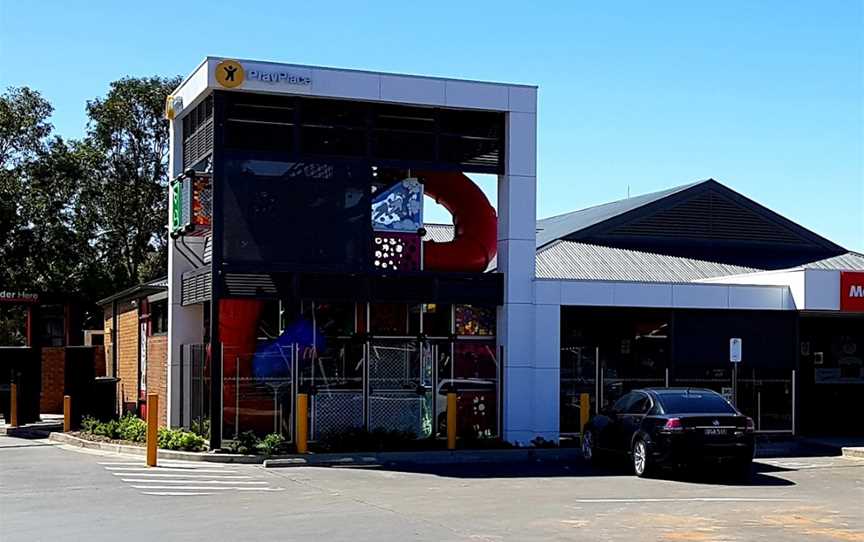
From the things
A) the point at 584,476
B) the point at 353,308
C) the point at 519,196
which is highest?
the point at 519,196

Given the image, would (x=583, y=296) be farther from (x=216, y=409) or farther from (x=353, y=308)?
(x=216, y=409)

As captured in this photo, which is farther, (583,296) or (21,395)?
(21,395)

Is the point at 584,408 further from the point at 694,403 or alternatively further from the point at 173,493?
the point at 173,493

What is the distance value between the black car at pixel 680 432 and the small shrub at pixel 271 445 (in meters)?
6.22

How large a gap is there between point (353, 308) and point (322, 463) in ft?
13.2

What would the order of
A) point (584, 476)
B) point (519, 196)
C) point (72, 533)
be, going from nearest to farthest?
1. point (72, 533)
2. point (584, 476)
3. point (519, 196)

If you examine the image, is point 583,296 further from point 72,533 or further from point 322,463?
point 72,533

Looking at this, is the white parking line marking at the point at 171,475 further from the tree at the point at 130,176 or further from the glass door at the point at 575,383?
the tree at the point at 130,176

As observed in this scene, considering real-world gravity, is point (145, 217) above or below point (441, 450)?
above

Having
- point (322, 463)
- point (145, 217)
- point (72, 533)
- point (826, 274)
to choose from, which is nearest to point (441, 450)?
point (322, 463)

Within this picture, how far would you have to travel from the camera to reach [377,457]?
74.3ft

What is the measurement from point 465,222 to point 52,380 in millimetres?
18543

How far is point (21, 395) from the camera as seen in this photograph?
104 feet

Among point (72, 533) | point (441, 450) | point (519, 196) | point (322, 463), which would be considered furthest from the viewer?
point (519, 196)
